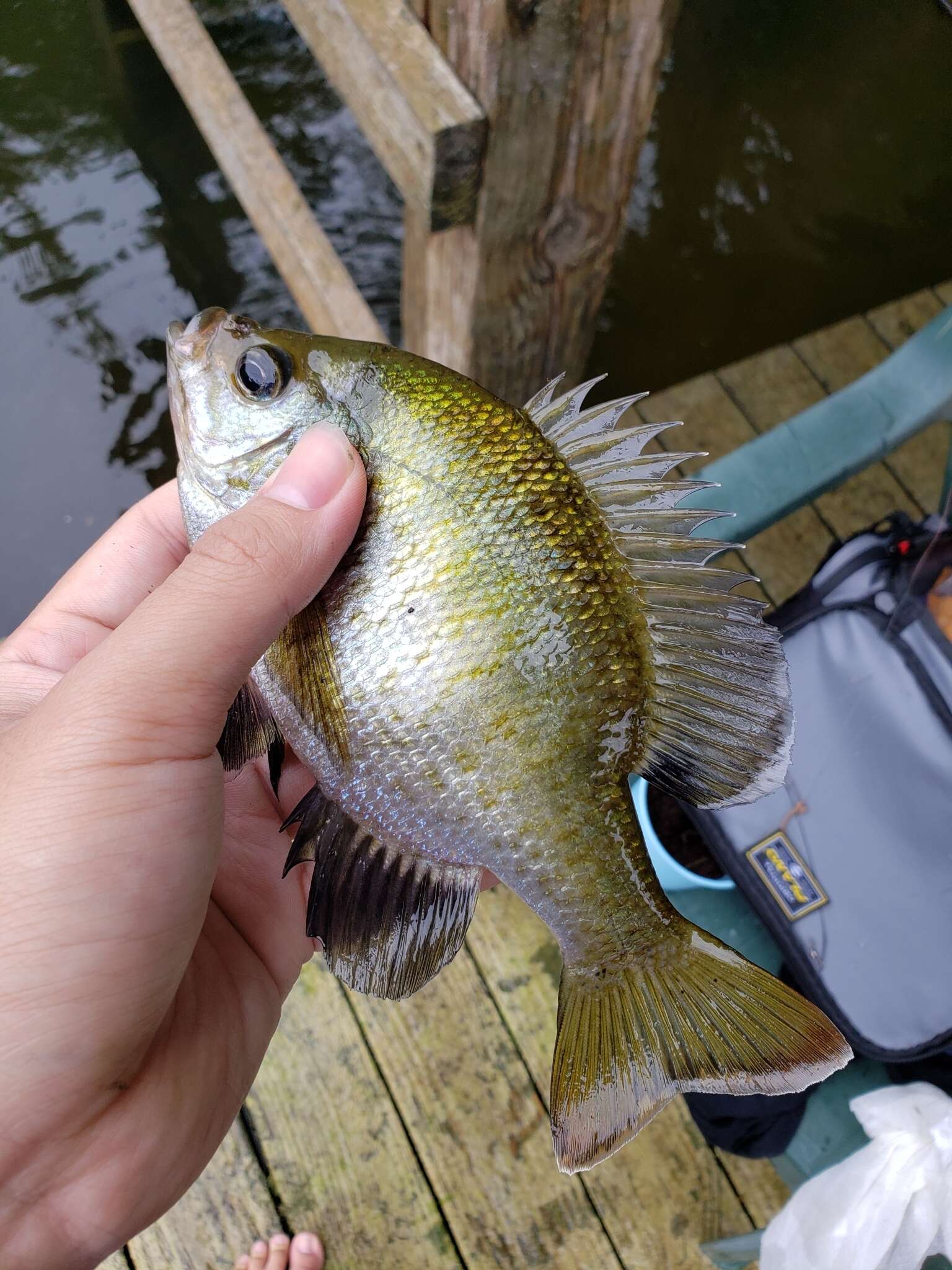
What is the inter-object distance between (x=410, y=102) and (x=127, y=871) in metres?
1.37

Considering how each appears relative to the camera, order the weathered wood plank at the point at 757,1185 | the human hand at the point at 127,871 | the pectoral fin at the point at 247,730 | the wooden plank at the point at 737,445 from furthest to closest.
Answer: the wooden plank at the point at 737,445 → the weathered wood plank at the point at 757,1185 → the pectoral fin at the point at 247,730 → the human hand at the point at 127,871

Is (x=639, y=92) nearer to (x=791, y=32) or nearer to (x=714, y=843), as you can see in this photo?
(x=714, y=843)

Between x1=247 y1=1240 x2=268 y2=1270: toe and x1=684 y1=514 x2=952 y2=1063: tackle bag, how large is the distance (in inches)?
50.4

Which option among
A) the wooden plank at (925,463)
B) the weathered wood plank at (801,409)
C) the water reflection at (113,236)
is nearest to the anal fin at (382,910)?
the weathered wood plank at (801,409)

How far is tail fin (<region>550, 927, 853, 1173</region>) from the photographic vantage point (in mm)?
933

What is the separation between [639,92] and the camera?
1544mm

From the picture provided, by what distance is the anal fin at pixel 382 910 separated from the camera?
1098 mm

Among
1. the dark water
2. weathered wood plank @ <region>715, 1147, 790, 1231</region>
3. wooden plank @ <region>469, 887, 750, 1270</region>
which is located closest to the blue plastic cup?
wooden plank @ <region>469, 887, 750, 1270</region>

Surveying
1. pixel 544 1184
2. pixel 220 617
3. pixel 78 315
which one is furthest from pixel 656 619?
pixel 78 315

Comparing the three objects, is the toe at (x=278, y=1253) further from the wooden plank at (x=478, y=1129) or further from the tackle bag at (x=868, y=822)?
the tackle bag at (x=868, y=822)

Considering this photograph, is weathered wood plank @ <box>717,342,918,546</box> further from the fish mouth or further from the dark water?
the fish mouth

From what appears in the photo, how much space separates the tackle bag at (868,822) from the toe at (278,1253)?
1.24 m

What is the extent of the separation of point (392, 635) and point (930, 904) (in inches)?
53.0

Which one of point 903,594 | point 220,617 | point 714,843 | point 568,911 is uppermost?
point 220,617
